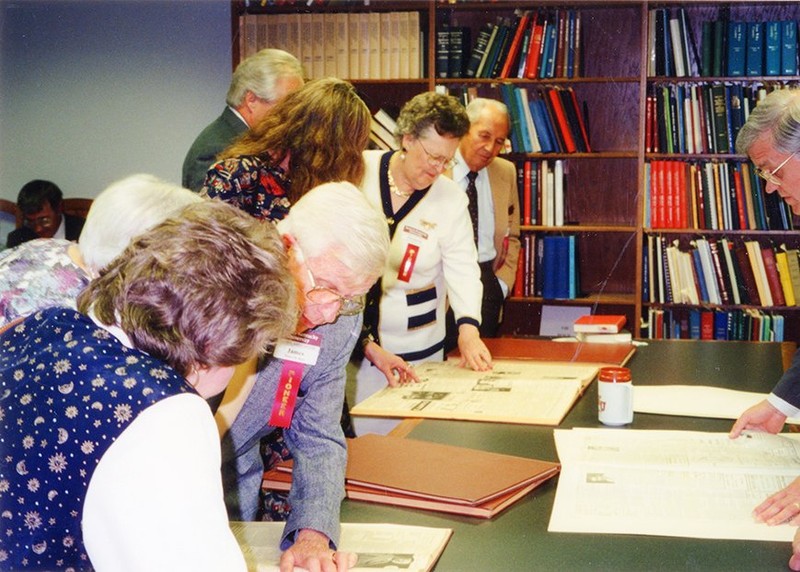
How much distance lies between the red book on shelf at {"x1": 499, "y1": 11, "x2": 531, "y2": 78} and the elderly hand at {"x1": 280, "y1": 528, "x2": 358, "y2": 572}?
3586 millimetres

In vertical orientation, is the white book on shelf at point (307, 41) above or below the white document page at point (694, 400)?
above

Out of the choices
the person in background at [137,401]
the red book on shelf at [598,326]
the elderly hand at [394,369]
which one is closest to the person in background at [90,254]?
the person in background at [137,401]

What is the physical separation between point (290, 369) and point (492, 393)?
725mm

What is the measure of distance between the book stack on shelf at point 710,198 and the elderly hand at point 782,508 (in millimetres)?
3226

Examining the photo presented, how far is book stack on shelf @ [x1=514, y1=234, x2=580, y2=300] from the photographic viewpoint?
4.57 m

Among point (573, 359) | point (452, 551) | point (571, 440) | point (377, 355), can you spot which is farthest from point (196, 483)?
point (573, 359)

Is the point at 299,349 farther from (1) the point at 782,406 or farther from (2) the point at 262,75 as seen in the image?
(2) the point at 262,75

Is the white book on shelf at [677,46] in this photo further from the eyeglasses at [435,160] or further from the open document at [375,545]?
the open document at [375,545]

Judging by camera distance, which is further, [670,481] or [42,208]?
[42,208]

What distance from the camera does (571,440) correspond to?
1.79 m

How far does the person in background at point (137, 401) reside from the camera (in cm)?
81

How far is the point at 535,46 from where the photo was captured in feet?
14.6

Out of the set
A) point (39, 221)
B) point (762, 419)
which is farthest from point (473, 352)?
point (39, 221)

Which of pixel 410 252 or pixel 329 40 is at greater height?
pixel 329 40
